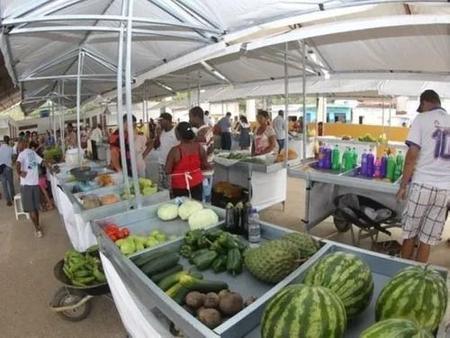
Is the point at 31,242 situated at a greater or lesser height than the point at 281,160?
lesser

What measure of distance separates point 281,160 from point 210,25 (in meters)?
2.98

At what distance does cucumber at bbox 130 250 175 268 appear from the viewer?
187 centimetres

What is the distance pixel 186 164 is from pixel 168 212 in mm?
1008

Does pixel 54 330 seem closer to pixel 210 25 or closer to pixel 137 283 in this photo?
pixel 137 283

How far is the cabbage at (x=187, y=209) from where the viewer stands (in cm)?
271

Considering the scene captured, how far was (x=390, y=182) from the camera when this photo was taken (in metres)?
3.76

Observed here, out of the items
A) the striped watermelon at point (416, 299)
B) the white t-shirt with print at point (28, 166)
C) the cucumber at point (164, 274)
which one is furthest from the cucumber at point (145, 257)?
the white t-shirt with print at point (28, 166)

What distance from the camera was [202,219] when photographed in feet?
8.15

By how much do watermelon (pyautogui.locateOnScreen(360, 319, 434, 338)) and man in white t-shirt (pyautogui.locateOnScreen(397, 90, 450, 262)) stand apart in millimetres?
2493

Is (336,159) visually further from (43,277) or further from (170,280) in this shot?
(43,277)

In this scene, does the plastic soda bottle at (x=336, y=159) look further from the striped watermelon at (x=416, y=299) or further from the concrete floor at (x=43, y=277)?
the striped watermelon at (x=416, y=299)

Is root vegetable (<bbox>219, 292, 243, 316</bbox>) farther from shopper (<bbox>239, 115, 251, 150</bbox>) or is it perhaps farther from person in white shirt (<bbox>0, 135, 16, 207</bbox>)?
shopper (<bbox>239, 115, 251, 150</bbox>)

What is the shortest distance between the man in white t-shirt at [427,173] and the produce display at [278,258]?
6.21 feet

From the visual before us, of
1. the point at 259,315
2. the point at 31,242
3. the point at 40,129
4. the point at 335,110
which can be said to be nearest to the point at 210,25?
the point at 259,315
